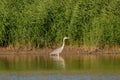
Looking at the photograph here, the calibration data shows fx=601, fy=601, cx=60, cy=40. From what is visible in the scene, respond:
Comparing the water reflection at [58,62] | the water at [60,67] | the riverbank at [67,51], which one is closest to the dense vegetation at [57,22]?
the riverbank at [67,51]

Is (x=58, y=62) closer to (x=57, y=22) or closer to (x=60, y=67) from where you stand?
(x=60, y=67)

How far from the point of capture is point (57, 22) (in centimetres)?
2631

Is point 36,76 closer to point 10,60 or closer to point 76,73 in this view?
point 76,73

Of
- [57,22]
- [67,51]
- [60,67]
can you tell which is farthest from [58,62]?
[57,22]

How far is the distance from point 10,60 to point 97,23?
4.44 metres

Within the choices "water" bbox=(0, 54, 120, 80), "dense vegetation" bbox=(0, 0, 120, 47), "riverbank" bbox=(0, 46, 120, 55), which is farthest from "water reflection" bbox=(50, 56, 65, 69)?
"dense vegetation" bbox=(0, 0, 120, 47)

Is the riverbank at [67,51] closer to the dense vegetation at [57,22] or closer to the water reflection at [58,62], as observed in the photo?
the dense vegetation at [57,22]

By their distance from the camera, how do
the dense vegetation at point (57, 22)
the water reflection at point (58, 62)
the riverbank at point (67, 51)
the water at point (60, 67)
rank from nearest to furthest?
the water at point (60, 67) < the water reflection at point (58, 62) < the riverbank at point (67, 51) < the dense vegetation at point (57, 22)

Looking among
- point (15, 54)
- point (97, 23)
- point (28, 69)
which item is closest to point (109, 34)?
point (97, 23)

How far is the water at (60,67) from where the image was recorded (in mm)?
18047

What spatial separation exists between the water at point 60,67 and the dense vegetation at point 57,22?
3.92ft

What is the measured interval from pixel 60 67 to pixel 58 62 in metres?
1.86

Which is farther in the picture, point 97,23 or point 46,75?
point 97,23

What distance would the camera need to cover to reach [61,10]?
26375 millimetres
